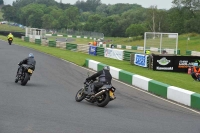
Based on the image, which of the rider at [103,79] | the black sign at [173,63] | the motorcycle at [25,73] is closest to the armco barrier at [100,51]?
the black sign at [173,63]

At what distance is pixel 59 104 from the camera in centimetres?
1428

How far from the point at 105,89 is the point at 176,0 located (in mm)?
98994

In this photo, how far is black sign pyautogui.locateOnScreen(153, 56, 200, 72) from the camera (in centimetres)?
3167

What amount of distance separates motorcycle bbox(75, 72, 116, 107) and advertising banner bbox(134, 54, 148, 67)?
60.7 feet

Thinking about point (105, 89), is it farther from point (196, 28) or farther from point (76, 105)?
point (196, 28)

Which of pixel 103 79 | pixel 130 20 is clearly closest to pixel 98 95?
pixel 103 79

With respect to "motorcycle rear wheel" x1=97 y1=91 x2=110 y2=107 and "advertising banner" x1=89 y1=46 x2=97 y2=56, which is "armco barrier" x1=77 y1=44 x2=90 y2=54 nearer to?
"advertising banner" x1=89 y1=46 x2=97 y2=56

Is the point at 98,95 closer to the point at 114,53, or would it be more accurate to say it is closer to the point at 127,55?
the point at 127,55

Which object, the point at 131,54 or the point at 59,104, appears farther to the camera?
the point at 131,54

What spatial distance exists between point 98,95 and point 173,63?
18.2m

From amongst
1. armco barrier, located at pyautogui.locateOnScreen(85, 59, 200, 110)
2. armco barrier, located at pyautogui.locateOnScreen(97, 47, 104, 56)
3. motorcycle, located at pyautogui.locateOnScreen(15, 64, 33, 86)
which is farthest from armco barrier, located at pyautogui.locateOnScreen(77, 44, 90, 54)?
motorcycle, located at pyautogui.locateOnScreen(15, 64, 33, 86)

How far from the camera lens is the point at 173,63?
31797 millimetres

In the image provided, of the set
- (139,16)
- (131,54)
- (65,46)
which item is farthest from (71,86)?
(139,16)

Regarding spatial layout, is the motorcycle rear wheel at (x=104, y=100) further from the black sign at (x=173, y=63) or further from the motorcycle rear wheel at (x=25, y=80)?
the black sign at (x=173, y=63)
